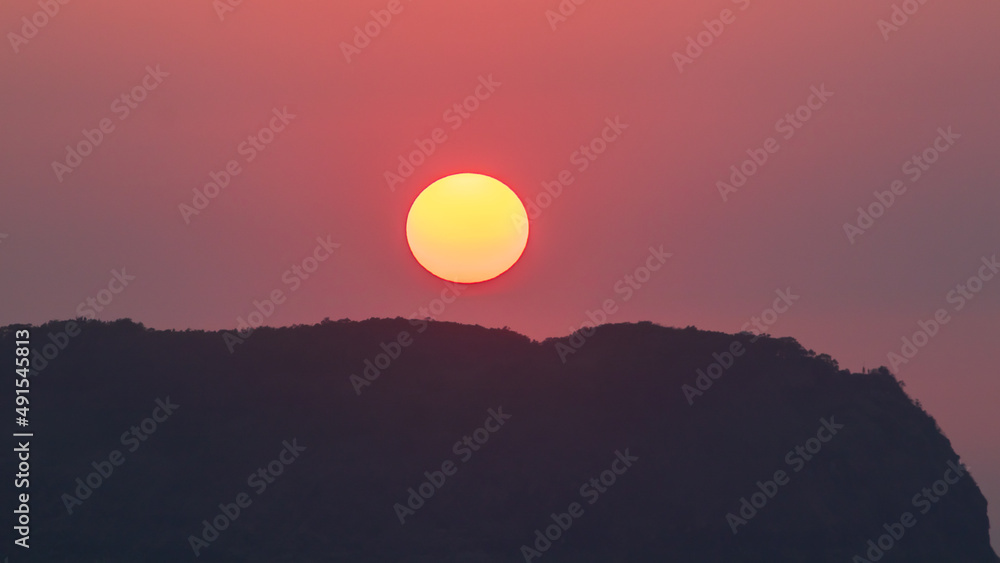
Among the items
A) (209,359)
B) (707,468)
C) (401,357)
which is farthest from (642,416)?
(209,359)

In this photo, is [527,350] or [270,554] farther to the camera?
[527,350]

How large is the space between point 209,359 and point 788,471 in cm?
3073

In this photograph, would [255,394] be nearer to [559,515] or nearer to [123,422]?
[123,422]

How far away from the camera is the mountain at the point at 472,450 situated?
154 ft

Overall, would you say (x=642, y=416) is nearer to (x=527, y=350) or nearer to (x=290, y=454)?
(x=527, y=350)

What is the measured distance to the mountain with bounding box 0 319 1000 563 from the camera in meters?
46.8

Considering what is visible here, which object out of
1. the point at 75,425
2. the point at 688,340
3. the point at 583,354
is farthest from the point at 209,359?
the point at 688,340

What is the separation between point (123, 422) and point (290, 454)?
8511mm

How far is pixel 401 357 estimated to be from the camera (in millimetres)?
58344

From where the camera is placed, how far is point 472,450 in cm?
5297

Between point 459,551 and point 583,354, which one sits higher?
point 583,354

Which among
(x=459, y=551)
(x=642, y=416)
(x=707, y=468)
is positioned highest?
(x=642, y=416)

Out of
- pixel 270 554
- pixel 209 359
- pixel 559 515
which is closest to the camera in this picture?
pixel 270 554

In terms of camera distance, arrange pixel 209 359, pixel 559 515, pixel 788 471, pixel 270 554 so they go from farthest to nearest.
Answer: pixel 209 359, pixel 788 471, pixel 559 515, pixel 270 554
